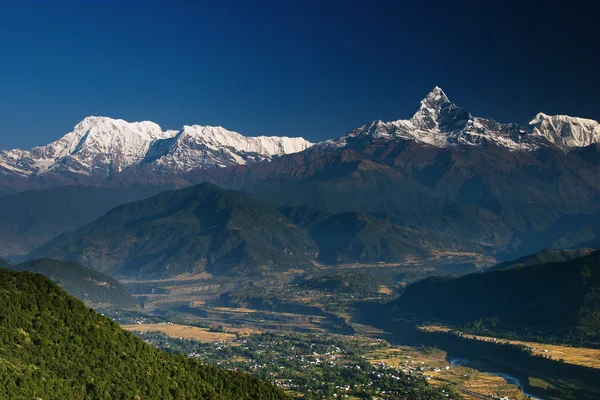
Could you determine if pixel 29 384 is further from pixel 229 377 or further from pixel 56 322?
pixel 229 377

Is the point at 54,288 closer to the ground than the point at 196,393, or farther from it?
farther from it

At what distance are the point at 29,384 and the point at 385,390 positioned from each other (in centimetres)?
8396

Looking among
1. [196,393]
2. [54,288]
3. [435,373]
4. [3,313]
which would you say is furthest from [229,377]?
[435,373]

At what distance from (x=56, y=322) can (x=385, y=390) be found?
72130 mm

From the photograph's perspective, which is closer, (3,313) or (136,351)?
(3,313)

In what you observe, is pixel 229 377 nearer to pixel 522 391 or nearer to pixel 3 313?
pixel 3 313

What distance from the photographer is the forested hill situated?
8975 centimetres

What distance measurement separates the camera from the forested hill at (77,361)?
294ft

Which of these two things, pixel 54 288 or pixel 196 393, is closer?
pixel 196 393

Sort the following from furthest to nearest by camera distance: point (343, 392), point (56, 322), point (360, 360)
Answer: point (360, 360) < point (343, 392) < point (56, 322)

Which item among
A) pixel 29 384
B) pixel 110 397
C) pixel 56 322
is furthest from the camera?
pixel 56 322

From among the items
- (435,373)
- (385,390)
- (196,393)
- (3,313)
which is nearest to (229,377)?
(196,393)

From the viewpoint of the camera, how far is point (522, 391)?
16900cm

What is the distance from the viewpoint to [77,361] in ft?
318
